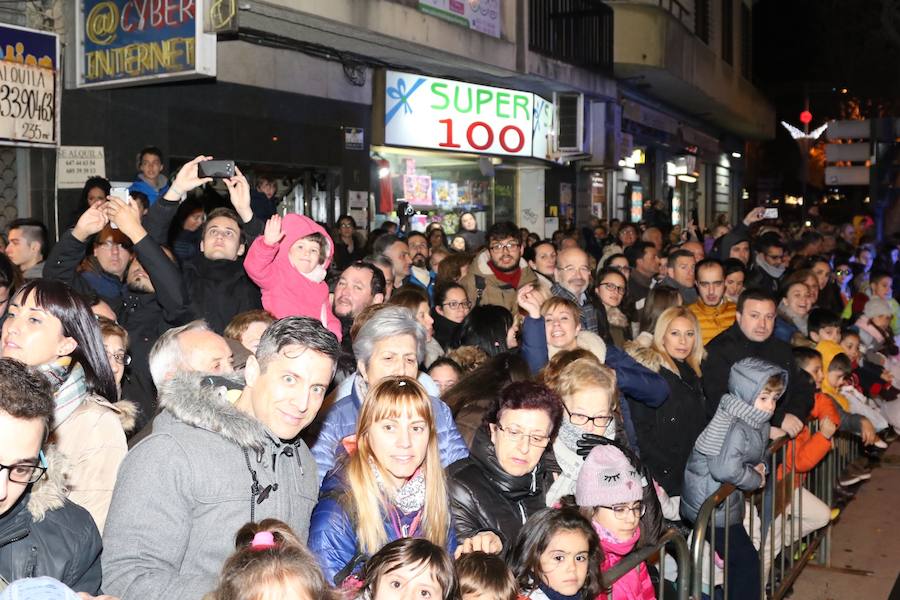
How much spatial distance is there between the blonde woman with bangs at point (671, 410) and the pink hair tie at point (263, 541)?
4.10 metres

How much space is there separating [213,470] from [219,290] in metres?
3.37

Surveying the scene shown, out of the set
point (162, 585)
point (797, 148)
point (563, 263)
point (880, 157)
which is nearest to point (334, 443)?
point (162, 585)

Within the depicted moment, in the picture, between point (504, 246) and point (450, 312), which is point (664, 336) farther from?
point (504, 246)

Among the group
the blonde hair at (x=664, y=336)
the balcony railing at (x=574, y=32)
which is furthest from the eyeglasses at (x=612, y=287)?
the balcony railing at (x=574, y=32)

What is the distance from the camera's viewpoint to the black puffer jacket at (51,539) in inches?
115

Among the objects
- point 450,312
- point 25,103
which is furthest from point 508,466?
point 25,103

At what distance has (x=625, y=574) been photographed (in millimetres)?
4582

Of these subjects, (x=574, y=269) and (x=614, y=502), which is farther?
(x=574, y=269)

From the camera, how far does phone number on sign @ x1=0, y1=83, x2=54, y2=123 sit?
9648mm

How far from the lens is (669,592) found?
571cm

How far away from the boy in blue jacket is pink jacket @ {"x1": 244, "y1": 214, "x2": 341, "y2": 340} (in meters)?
2.44

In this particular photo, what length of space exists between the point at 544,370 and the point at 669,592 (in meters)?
1.47

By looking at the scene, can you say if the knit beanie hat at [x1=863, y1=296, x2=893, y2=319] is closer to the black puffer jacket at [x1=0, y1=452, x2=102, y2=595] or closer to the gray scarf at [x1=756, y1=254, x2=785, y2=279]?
the gray scarf at [x1=756, y1=254, x2=785, y2=279]

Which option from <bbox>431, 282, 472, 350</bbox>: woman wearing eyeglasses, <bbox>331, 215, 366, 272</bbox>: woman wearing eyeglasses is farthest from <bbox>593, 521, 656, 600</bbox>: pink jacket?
<bbox>331, 215, 366, 272</bbox>: woman wearing eyeglasses
